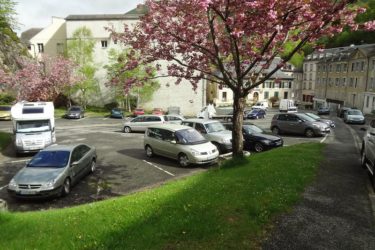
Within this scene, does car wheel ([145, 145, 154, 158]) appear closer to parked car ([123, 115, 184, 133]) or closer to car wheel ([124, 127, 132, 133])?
parked car ([123, 115, 184, 133])

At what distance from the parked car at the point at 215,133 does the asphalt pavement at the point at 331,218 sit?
7.71 metres

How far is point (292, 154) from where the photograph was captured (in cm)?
1451

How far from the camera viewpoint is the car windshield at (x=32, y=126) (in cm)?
2000

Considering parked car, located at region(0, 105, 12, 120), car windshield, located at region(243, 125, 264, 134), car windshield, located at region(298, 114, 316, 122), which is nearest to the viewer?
car windshield, located at region(243, 125, 264, 134)

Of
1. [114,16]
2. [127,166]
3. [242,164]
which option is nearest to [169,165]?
[127,166]

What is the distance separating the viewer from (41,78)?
152 ft

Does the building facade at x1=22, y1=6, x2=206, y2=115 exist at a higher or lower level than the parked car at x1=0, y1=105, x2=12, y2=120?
higher

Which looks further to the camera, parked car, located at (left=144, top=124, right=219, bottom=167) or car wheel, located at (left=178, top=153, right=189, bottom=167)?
car wheel, located at (left=178, top=153, right=189, bottom=167)

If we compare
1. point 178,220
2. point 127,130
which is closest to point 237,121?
point 178,220

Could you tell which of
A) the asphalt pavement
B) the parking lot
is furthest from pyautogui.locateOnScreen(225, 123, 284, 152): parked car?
the asphalt pavement

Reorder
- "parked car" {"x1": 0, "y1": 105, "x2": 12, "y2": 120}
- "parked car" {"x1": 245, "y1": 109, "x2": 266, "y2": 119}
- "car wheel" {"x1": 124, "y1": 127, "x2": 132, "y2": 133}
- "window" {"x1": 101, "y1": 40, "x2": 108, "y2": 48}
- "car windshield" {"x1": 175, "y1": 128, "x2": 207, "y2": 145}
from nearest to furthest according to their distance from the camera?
"car windshield" {"x1": 175, "y1": 128, "x2": 207, "y2": 145}, "car wheel" {"x1": 124, "y1": 127, "x2": 132, "y2": 133}, "parked car" {"x1": 0, "y1": 105, "x2": 12, "y2": 120}, "parked car" {"x1": 245, "y1": 109, "x2": 266, "y2": 119}, "window" {"x1": 101, "y1": 40, "x2": 108, "y2": 48}

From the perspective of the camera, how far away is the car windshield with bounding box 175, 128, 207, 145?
1647 cm

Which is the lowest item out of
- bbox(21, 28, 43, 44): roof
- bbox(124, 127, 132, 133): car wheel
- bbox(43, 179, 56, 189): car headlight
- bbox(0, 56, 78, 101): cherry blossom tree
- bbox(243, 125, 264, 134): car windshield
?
bbox(124, 127, 132, 133): car wheel

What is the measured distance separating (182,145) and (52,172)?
20.9ft
